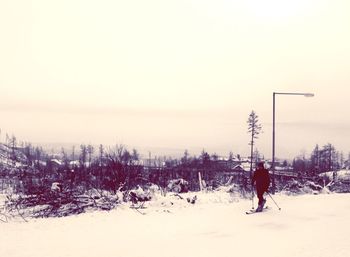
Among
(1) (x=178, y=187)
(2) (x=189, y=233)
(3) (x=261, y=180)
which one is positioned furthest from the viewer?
(1) (x=178, y=187)

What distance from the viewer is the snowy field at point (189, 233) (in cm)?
1016

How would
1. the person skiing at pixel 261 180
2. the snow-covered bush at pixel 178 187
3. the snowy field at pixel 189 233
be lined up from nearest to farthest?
the snowy field at pixel 189 233 → the person skiing at pixel 261 180 → the snow-covered bush at pixel 178 187

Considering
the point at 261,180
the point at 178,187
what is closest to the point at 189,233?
the point at 261,180

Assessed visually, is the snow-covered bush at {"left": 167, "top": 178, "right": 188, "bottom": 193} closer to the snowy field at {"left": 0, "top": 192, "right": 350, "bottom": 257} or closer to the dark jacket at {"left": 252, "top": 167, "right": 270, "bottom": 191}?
the snowy field at {"left": 0, "top": 192, "right": 350, "bottom": 257}

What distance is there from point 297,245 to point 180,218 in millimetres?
6266

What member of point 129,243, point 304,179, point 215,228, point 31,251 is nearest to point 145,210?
point 215,228

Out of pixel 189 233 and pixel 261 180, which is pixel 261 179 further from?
Result: pixel 189 233

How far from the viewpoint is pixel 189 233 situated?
1262cm

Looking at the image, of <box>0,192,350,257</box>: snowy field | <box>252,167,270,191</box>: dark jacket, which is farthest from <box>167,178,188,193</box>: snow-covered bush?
<box>252,167,270,191</box>: dark jacket

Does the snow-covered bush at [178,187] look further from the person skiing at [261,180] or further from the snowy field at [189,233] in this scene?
the person skiing at [261,180]

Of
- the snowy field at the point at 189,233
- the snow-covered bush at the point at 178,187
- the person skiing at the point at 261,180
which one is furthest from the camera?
the snow-covered bush at the point at 178,187

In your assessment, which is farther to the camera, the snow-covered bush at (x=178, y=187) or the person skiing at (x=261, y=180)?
the snow-covered bush at (x=178, y=187)

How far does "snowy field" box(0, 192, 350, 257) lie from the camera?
400 inches

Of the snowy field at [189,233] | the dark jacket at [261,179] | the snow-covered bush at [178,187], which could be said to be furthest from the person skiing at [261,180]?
the snow-covered bush at [178,187]
